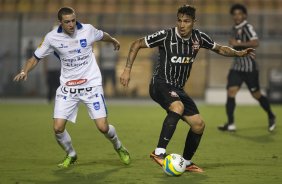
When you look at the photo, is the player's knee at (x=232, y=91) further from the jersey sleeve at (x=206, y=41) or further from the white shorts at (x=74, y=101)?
the white shorts at (x=74, y=101)

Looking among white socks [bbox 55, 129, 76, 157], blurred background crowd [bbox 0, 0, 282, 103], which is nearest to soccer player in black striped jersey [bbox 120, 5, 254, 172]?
white socks [bbox 55, 129, 76, 157]

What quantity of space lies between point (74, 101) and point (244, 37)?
4.73 metres

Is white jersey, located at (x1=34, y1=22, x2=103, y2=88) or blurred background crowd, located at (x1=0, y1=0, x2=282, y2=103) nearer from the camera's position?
white jersey, located at (x1=34, y1=22, x2=103, y2=88)

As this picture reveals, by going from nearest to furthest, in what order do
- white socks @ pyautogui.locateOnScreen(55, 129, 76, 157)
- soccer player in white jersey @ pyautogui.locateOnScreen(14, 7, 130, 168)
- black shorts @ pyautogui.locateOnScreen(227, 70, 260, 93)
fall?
soccer player in white jersey @ pyautogui.locateOnScreen(14, 7, 130, 168)
white socks @ pyautogui.locateOnScreen(55, 129, 76, 157)
black shorts @ pyautogui.locateOnScreen(227, 70, 260, 93)

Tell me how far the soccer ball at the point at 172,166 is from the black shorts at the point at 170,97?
24.2 inches

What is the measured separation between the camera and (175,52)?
320 inches

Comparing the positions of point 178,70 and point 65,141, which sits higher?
point 178,70

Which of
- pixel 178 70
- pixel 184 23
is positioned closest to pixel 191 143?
pixel 178 70

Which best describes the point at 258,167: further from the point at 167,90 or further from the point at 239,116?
the point at 239,116

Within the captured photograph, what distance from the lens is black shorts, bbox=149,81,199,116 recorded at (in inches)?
317

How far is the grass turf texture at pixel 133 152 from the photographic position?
7.69 m

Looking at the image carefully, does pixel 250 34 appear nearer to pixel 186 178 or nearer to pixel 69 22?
pixel 69 22

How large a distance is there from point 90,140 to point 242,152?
8.56 ft

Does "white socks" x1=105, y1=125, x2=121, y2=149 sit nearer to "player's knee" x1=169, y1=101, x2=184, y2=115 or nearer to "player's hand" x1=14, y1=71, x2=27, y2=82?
"player's knee" x1=169, y1=101, x2=184, y2=115
